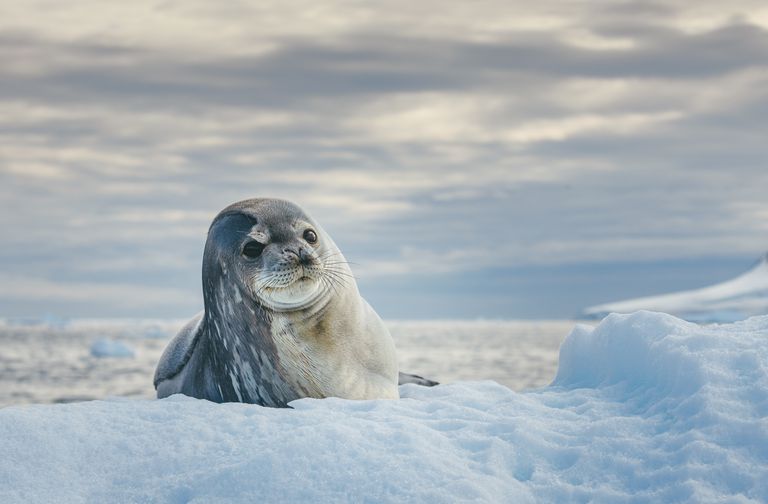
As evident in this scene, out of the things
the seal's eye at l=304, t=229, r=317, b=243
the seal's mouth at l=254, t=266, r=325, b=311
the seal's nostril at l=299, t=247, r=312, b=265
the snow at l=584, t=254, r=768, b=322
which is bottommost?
the snow at l=584, t=254, r=768, b=322

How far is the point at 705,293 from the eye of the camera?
4683 inches

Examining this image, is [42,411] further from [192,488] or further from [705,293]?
[705,293]

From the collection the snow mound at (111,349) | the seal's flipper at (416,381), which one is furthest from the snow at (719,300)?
the seal's flipper at (416,381)

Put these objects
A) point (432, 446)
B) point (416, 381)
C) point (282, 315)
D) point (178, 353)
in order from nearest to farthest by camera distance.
Answer: point (432, 446), point (282, 315), point (178, 353), point (416, 381)

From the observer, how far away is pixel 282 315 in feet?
19.0

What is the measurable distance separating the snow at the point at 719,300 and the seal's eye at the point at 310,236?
87.2 metres

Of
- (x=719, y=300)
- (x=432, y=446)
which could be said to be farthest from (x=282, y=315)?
(x=719, y=300)

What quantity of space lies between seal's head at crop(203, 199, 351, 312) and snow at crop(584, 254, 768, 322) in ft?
286

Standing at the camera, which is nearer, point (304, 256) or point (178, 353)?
point (304, 256)

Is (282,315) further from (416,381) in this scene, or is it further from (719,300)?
(719,300)

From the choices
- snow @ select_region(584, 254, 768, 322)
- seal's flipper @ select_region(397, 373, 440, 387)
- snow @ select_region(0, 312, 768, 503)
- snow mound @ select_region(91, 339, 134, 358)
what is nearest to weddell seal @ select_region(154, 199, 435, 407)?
snow @ select_region(0, 312, 768, 503)

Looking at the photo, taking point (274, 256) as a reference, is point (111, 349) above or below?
below

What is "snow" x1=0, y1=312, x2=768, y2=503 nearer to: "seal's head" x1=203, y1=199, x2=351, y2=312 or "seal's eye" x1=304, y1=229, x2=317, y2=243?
"seal's head" x1=203, y1=199, x2=351, y2=312

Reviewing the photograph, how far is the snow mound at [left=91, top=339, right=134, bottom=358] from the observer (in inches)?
1654
